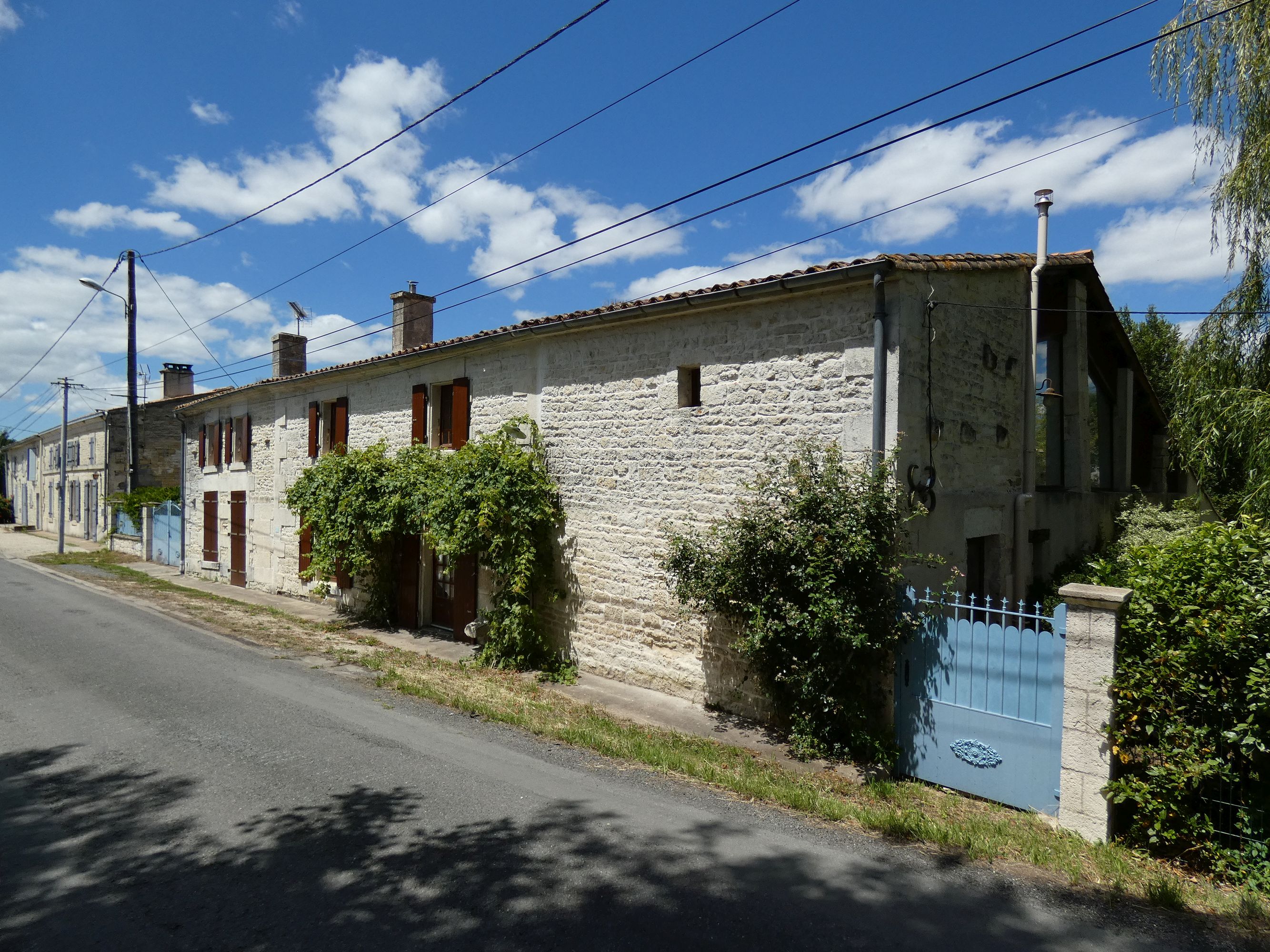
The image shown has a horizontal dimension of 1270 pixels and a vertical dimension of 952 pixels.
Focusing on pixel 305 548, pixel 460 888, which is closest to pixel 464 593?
pixel 305 548

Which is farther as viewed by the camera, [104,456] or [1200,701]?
[104,456]

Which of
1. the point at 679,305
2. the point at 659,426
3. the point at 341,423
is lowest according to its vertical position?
the point at 659,426

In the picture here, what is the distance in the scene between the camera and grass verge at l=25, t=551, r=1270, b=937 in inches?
177

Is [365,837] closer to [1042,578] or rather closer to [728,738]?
[728,738]

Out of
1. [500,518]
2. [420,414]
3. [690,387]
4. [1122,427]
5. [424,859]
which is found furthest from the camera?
[420,414]

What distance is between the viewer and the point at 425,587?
1301cm

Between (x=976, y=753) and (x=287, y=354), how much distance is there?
18689 millimetres

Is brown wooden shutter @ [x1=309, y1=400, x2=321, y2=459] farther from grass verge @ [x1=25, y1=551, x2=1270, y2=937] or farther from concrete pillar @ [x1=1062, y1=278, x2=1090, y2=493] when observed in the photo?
concrete pillar @ [x1=1062, y1=278, x2=1090, y2=493]

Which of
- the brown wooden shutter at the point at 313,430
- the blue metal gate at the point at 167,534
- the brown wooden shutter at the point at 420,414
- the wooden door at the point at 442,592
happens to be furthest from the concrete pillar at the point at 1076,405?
the blue metal gate at the point at 167,534

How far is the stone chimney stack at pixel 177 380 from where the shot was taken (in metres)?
28.6

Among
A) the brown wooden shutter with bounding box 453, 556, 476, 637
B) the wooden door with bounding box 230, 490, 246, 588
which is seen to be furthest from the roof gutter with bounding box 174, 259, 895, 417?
the wooden door with bounding box 230, 490, 246, 588

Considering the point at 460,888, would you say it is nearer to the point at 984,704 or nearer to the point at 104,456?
the point at 984,704

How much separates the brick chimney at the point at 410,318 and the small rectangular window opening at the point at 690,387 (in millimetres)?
8243

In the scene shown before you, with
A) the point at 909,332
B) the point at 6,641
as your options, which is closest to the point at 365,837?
the point at 909,332
